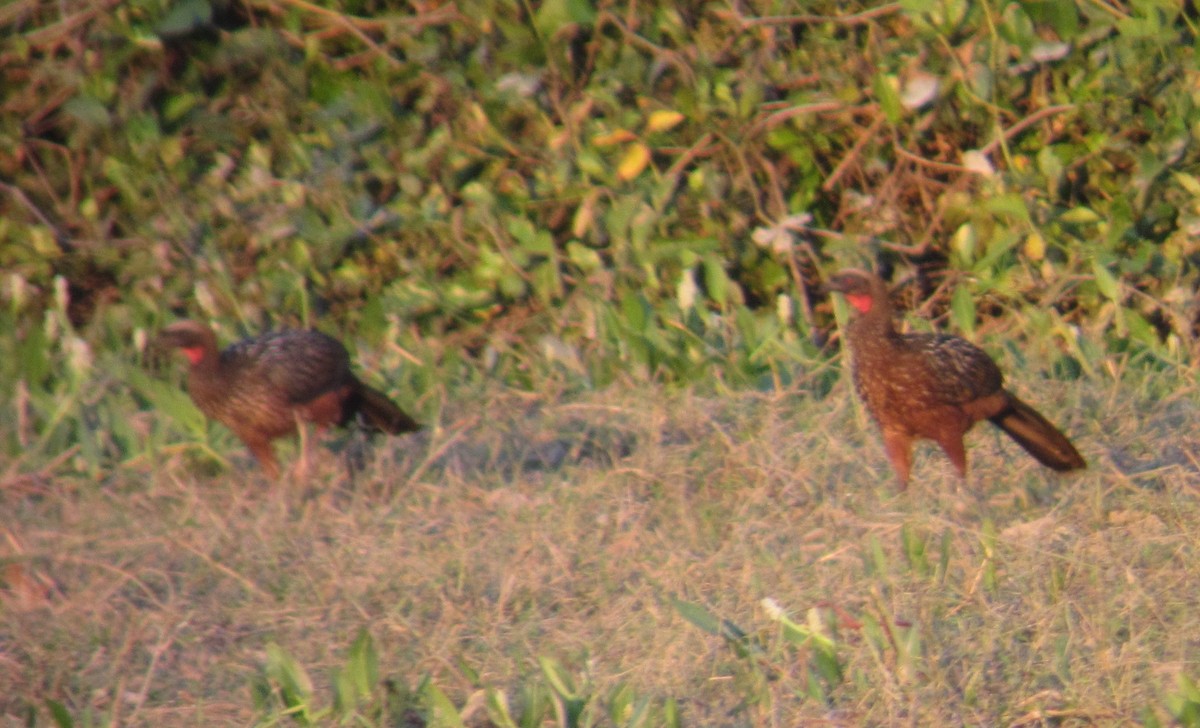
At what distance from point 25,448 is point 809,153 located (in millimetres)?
2953

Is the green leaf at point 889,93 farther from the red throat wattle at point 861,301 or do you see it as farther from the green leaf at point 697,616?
the green leaf at point 697,616

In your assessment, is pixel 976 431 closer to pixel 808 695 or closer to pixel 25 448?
pixel 808 695

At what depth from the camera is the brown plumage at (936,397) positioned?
4340mm

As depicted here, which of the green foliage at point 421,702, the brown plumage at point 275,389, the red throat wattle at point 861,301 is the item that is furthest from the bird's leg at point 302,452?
the red throat wattle at point 861,301

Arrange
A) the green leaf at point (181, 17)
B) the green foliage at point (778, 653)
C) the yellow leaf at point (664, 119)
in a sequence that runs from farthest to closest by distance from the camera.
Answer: the green leaf at point (181, 17)
the yellow leaf at point (664, 119)
the green foliage at point (778, 653)

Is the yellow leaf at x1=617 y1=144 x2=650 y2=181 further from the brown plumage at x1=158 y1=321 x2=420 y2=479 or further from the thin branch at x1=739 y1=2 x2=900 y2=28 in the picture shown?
the brown plumage at x1=158 y1=321 x2=420 y2=479

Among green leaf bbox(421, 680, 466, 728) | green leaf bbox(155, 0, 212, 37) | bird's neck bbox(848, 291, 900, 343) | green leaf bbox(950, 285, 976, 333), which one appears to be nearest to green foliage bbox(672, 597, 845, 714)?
green leaf bbox(421, 680, 466, 728)

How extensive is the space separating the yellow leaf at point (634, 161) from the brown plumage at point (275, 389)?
1.31 meters

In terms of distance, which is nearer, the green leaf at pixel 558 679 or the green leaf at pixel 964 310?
the green leaf at pixel 558 679

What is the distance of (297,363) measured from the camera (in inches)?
198

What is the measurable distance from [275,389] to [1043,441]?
2291 millimetres

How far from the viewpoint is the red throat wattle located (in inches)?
182

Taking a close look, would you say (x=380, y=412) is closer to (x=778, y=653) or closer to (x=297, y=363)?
(x=297, y=363)

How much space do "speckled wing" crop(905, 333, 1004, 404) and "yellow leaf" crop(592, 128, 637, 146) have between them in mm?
1732
